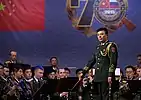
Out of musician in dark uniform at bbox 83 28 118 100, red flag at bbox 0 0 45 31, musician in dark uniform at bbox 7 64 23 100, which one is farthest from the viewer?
red flag at bbox 0 0 45 31

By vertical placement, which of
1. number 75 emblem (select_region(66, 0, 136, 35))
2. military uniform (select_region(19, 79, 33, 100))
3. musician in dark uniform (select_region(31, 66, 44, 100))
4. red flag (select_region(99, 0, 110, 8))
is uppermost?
red flag (select_region(99, 0, 110, 8))

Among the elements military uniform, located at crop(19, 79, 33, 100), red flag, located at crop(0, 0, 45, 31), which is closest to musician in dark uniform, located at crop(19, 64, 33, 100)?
military uniform, located at crop(19, 79, 33, 100)

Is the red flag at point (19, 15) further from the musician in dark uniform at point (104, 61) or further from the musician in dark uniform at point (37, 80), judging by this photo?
the musician in dark uniform at point (104, 61)

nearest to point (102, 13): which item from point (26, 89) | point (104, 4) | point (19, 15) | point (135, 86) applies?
point (104, 4)

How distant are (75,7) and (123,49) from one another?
5.72 feet

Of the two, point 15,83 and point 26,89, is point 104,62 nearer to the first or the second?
point 26,89

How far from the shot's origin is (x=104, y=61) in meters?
8.35

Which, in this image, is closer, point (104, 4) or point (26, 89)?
point (26, 89)

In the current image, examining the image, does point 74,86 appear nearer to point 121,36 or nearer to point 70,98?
point 70,98

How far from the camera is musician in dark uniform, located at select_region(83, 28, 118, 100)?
8102 mm

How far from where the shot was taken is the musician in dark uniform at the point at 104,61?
810cm

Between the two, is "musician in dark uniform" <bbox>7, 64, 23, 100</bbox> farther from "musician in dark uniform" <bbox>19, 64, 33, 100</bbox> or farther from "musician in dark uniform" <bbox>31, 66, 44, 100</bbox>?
"musician in dark uniform" <bbox>31, 66, 44, 100</bbox>

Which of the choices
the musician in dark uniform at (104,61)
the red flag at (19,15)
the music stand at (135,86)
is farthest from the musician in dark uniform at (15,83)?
the music stand at (135,86)

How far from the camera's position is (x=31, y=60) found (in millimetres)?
11734
